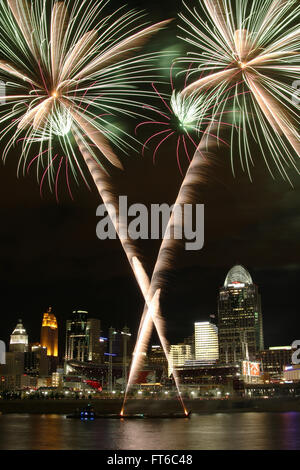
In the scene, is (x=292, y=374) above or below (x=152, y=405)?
above

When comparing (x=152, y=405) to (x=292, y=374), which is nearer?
(x=152, y=405)

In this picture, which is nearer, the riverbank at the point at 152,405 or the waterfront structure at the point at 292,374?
the riverbank at the point at 152,405

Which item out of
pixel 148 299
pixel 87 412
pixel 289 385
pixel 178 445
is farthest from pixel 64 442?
pixel 289 385

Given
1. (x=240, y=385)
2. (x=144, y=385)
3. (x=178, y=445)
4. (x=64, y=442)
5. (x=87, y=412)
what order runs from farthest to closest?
1. (x=144, y=385)
2. (x=240, y=385)
3. (x=87, y=412)
4. (x=64, y=442)
5. (x=178, y=445)

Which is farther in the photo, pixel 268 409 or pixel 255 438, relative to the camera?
pixel 268 409

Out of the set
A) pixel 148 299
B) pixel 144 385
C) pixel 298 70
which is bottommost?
pixel 144 385

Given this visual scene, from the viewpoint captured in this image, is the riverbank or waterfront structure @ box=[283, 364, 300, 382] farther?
waterfront structure @ box=[283, 364, 300, 382]
